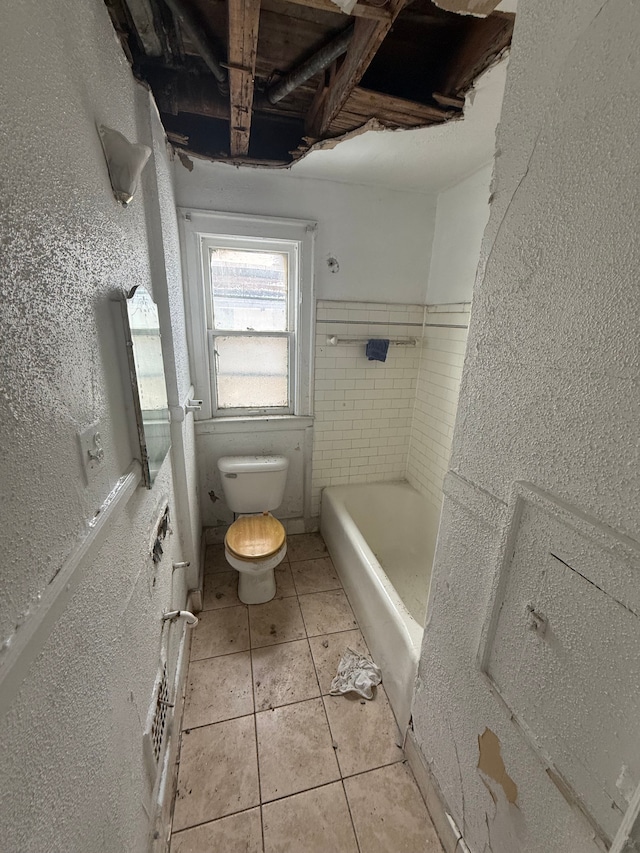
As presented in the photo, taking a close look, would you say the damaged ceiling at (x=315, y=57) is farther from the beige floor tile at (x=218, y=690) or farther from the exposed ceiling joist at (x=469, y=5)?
the beige floor tile at (x=218, y=690)

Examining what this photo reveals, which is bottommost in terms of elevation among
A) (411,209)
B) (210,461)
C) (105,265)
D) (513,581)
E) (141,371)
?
(210,461)

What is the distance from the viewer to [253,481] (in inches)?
85.8

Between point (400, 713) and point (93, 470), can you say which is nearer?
point (93, 470)

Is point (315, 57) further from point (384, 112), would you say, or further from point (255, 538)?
point (255, 538)

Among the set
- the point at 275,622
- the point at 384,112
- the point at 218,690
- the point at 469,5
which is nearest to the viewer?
the point at 469,5

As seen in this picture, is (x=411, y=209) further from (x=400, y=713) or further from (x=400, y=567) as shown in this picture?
(x=400, y=713)

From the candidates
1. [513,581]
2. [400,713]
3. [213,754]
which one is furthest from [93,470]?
[400,713]

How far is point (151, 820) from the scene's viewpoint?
A: 99 cm

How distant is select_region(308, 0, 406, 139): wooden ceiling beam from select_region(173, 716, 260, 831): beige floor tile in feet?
7.72

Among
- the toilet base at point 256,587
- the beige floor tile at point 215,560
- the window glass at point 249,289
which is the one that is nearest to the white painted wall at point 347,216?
the window glass at point 249,289

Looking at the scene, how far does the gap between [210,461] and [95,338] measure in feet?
5.23

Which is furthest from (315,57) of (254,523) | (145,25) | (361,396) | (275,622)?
(275,622)

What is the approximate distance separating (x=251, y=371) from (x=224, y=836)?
6.72ft

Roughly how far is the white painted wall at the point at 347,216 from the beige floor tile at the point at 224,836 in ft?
7.77
